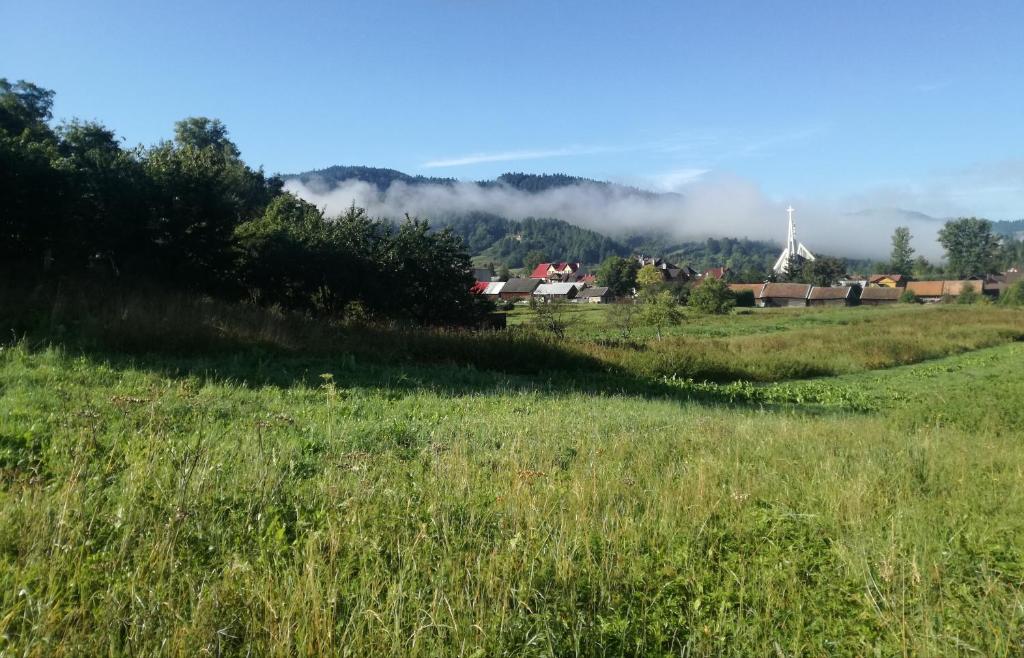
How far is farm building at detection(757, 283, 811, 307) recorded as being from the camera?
105250 millimetres

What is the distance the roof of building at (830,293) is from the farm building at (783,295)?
3.29 ft

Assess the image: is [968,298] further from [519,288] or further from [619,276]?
[519,288]

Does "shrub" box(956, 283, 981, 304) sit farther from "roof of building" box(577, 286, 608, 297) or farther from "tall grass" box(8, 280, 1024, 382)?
"tall grass" box(8, 280, 1024, 382)

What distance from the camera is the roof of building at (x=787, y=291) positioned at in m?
106

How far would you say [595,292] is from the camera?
376ft

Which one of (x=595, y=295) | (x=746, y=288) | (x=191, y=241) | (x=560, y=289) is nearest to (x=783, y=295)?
(x=746, y=288)

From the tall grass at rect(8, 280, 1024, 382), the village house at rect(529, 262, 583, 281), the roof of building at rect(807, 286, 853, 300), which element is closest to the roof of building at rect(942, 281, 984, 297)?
the roof of building at rect(807, 286, 853, 300)

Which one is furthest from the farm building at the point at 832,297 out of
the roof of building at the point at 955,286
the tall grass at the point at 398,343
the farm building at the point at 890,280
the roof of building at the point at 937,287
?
the tall grass at the point at 398,343

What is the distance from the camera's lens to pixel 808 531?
4.38 m

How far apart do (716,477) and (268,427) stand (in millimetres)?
3998

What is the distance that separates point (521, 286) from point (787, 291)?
4580 cm

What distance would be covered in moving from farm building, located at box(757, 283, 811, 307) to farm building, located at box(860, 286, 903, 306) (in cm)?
982

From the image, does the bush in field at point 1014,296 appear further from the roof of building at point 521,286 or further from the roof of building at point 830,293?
the roof of building at point 521,286

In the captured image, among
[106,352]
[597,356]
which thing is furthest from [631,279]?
[106,352]
